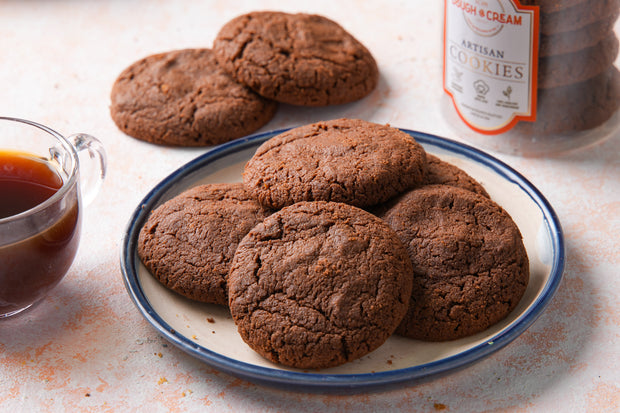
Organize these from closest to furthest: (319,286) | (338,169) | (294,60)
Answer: (319,286) → (338,169) → (294,60)

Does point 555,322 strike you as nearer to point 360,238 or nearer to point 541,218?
point 541,218

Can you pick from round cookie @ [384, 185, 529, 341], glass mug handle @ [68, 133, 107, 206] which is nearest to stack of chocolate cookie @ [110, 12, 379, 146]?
glass mug handle @ [68, 133, 107, 206]

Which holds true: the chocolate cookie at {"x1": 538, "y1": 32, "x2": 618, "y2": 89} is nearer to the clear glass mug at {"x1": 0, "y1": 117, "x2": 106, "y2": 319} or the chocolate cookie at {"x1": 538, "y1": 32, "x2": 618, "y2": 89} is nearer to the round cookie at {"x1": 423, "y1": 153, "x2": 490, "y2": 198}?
the round cookie at {"x1": 423, "y1": 153, "x2": 490, "y2": 198}

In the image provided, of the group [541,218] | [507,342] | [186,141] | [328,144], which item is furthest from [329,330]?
[186,141]

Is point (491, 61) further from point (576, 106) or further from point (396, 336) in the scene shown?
point (396, 336)

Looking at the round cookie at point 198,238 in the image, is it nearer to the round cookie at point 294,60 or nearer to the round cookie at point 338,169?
the round cookie at point 338,169

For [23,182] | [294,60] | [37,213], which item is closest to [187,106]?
[294,60]
